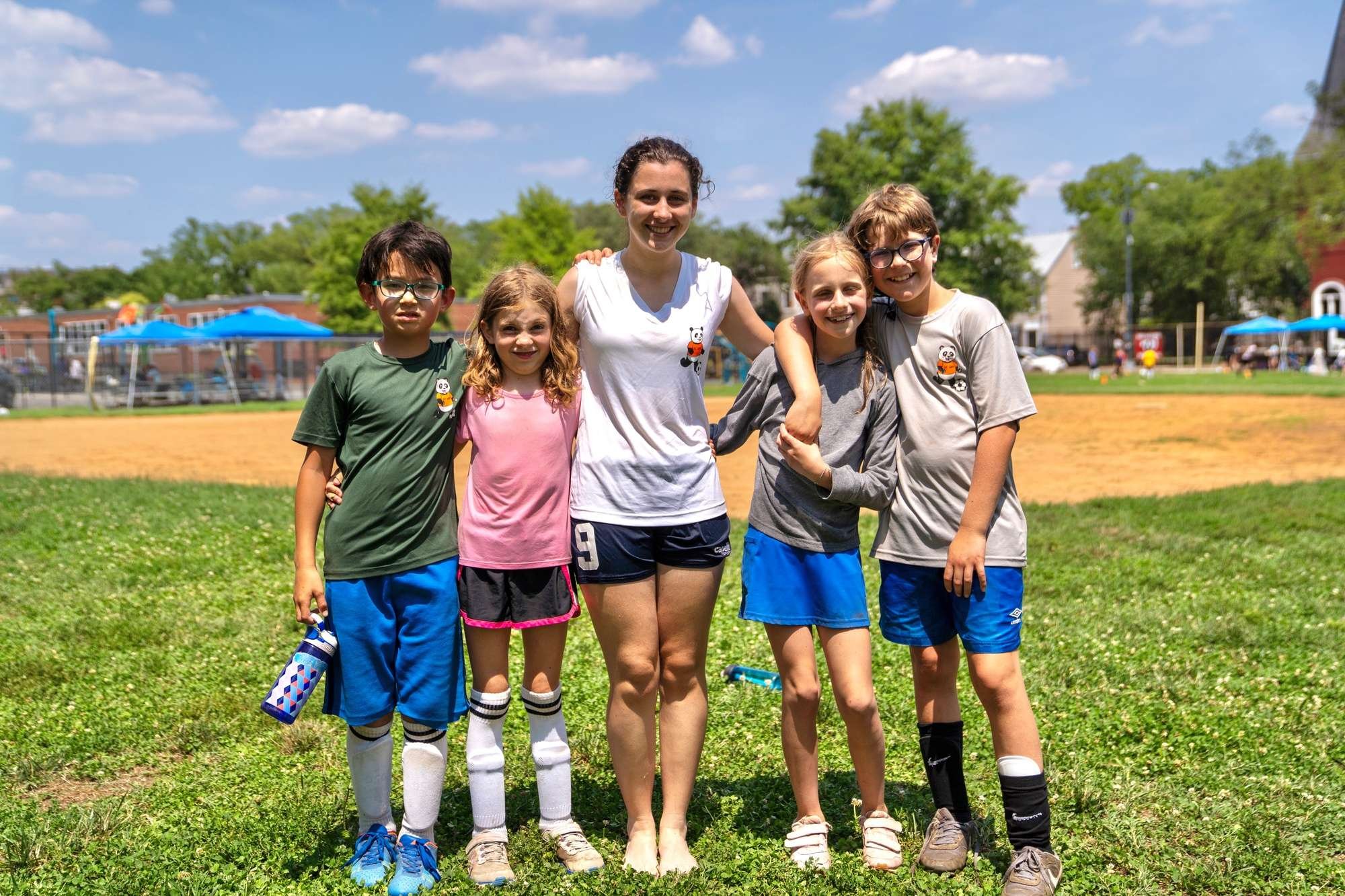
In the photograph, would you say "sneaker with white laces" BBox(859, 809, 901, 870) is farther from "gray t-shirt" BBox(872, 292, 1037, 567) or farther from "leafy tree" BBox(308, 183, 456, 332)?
"leafy tree" BBox(308, 183, 456, 332)

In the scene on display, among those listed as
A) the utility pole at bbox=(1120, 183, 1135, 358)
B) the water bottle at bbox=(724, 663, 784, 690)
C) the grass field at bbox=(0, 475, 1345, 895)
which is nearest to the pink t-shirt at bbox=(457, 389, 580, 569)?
the grass field at bbox=(0, 475, 1345, 895)

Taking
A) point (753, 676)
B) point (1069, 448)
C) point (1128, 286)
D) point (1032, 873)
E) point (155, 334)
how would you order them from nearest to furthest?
point (1032, 873)
point (753, 676)
point (1069, 448)
point (155, 334)
point (1128, 286)

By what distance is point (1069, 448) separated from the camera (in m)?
15.0

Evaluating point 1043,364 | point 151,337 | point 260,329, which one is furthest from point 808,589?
point 1043,364

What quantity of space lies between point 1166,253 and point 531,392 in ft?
200

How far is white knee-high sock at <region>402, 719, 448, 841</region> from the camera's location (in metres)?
2.96

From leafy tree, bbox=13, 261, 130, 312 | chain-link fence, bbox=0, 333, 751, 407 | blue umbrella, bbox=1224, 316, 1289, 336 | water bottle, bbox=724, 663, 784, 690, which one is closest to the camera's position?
water bottle, bbox=724, 663, 784, 690

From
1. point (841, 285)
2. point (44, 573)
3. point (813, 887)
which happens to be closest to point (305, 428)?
point (841, 285)

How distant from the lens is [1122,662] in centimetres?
492

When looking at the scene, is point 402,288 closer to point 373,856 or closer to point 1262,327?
point 373,856

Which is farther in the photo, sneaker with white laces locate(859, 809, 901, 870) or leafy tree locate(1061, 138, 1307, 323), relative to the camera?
leafy tree locate(1061, 138, 1307, 323)

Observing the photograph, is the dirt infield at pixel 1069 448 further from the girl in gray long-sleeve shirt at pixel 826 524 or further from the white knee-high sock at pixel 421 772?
the white knee-high sock at pixel 421 772

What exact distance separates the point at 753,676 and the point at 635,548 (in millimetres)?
2147

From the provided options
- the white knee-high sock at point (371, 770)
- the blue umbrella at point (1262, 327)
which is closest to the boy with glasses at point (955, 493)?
the white knee-high sock at point (371, 770)
